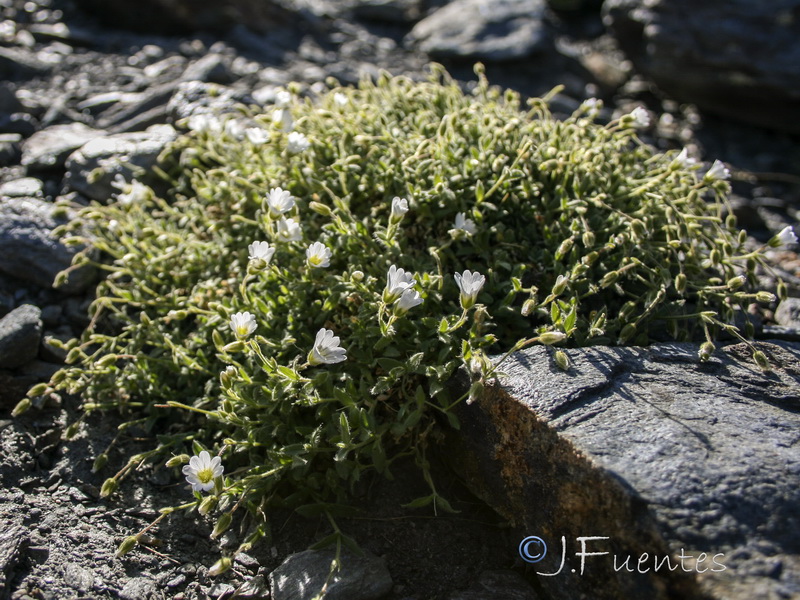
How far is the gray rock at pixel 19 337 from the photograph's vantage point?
137 inches

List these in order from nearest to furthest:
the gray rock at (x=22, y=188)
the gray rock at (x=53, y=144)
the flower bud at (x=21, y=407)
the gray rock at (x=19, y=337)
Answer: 1. the flower bud at (x=21, y=407)
2. the gray rock at (x=19, y=337)
3. the gray rock at (x=22, y=188)
4. the gray rock at (x=53, y=144)

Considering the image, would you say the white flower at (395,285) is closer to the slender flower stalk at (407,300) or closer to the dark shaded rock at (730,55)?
the slender flower stalk at (407,300)

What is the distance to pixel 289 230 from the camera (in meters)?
3.26

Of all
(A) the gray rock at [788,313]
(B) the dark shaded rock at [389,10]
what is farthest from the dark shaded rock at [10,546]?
(B) the dark shaded rock at [389,10]

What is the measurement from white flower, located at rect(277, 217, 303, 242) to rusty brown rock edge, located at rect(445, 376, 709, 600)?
1.03 m

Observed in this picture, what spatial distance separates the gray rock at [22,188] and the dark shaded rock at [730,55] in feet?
16.8

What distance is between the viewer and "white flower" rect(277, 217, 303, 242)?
3254mm

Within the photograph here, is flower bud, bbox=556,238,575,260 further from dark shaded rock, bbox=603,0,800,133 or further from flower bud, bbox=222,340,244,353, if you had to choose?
dark shaded rock, bbox=603,0,800,133

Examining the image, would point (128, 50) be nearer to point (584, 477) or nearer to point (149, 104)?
point (149, 104)

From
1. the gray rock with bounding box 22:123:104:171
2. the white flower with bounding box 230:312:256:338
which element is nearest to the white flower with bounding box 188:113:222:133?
the gray rock with bounding box 22:123:104:171

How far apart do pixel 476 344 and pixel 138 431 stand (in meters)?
1.63

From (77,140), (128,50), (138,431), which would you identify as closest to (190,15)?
(128,50)

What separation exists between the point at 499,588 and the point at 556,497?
441 mm

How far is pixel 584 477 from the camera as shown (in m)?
2.42
